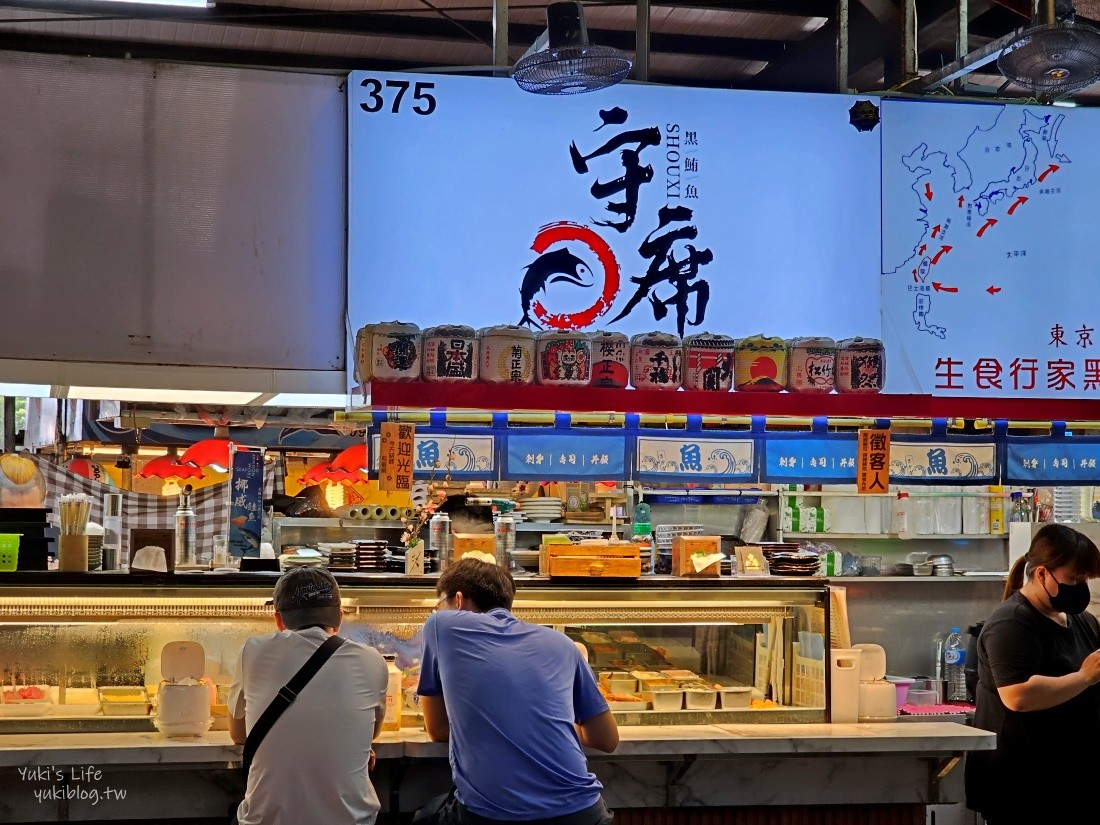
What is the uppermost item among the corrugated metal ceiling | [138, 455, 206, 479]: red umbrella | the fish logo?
the corrugated metal ceiling

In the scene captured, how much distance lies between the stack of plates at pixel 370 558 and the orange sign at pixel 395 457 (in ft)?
1.45

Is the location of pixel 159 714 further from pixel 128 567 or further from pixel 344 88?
pixel 344 88

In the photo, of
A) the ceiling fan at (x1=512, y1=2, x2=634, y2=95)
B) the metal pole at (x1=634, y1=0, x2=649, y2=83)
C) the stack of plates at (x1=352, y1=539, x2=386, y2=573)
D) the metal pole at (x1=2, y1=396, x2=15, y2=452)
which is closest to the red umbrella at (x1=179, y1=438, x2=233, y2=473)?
the metal pole at (x1=2, y1=396, x2=15, y2=452)

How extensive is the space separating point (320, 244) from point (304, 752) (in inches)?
142

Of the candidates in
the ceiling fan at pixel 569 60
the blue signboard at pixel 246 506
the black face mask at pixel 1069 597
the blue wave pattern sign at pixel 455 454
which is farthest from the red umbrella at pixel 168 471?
the black face mask at pixel 1069 597

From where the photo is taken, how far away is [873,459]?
637 centimetres

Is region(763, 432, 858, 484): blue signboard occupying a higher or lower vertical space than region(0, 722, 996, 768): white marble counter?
higher

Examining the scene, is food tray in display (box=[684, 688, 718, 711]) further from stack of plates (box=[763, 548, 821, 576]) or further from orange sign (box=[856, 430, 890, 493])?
orange sign (box=[856, 430, 890, 493])

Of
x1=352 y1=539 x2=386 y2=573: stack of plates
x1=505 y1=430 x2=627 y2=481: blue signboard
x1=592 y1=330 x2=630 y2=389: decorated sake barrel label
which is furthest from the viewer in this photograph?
Answer: x1=505 y1=430 x2=627 y2=481: blue signboard

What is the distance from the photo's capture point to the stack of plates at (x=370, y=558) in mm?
5520

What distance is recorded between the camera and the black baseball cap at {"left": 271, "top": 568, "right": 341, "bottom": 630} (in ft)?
13.5

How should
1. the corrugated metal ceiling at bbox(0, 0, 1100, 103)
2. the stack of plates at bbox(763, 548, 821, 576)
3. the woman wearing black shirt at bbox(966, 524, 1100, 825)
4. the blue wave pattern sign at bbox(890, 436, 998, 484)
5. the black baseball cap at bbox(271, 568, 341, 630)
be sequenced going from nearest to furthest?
the black baseball cap at bbox(271, 568, 341, 630), the woman wearing black shirt at bbox(966, 524, 1100, 825), the stack of plates at bbox(763, 548, 821, 576), the blue wave pattern sign at bbox(890, 436, 998, 484), the corrugated metal ceiling at bbox(0, 0, 1100, 103)

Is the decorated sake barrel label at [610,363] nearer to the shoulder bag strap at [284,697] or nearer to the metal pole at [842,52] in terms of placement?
the shoulder bag strap at [284,697]

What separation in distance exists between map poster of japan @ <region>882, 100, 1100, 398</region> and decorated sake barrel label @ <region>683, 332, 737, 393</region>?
145 centimetres
